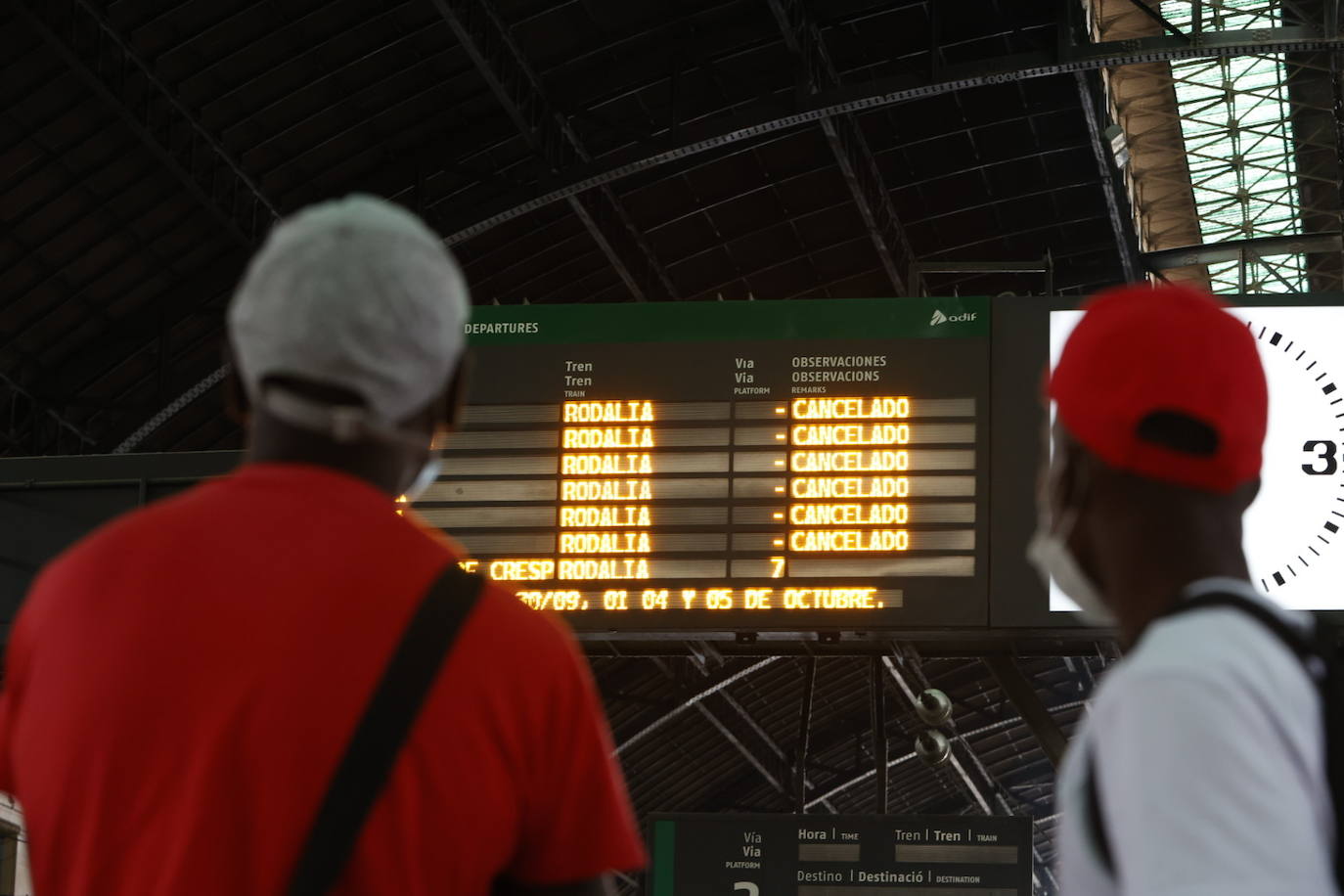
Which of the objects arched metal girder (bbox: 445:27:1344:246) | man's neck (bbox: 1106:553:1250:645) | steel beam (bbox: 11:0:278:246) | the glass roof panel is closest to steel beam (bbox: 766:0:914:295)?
arched metal girder (bbox: 445:27:1344:246)

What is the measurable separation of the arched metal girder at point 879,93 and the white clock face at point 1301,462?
276 inches

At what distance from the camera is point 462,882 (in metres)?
2.28

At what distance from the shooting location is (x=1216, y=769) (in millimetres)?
1979

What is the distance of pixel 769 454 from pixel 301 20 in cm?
909

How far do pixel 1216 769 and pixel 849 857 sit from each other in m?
14.4

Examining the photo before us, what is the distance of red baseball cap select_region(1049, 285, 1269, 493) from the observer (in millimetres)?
2365

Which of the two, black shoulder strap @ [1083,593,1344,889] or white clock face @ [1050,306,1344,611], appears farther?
white clock face @ [1050,306,1344,611]

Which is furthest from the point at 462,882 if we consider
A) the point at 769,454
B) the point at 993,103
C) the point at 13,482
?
the point at 993,103

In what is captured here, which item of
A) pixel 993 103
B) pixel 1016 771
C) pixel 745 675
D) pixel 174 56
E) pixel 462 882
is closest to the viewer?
pixel 462 882

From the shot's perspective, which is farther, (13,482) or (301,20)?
(301,20)

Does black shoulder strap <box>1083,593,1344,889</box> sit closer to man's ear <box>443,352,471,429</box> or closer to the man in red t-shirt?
the man in red t-shirt

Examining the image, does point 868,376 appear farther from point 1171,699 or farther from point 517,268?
point 517,268

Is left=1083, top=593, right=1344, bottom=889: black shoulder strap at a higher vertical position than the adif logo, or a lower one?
lower

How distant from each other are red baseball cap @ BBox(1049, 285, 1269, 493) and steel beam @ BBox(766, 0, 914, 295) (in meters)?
18.5
